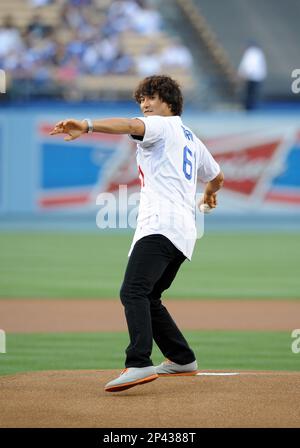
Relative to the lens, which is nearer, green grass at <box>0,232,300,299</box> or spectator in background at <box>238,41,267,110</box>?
green grass at <box>0,232,300,299</box>

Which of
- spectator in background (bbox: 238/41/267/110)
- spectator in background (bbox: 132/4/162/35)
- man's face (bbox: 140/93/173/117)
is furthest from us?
spectator in background (bbox: 132/4/162/35)

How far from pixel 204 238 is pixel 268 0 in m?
8.40

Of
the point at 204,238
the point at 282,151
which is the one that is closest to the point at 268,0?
the point at 282,151

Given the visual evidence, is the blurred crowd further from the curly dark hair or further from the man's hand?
the man's hand

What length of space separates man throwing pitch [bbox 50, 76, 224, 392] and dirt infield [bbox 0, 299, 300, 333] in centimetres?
342

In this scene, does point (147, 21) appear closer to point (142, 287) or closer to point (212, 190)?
point (212, 190)

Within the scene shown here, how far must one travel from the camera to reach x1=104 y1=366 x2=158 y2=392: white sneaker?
247 inches

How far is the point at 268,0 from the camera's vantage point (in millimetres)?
25281

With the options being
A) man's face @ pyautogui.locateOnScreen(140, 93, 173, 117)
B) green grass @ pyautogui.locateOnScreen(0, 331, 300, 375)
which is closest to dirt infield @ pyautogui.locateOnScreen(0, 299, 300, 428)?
green grass @ pyautogui.locateOnScreen(0, 331, 300, 375)

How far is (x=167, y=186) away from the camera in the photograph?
6523 mm

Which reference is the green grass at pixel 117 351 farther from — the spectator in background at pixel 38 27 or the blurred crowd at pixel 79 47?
the spectator in background at pixel 38 27

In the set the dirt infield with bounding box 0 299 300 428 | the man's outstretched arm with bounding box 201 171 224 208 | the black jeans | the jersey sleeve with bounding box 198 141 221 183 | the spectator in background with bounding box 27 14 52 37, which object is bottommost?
the dirt infield with bounding box 0 299 300 428

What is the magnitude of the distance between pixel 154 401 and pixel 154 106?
200 cm

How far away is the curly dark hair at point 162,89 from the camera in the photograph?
257 inches
